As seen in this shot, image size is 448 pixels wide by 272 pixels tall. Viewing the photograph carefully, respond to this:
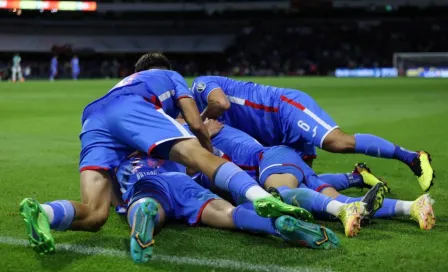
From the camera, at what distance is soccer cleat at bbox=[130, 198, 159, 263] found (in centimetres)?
392

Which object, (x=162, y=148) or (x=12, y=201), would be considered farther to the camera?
(x=12, y=201)

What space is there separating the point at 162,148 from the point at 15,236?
127 centimetres

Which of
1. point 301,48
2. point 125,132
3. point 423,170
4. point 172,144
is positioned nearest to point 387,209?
point 423,170

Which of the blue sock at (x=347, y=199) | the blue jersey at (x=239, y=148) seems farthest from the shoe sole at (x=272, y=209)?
the blue jersey at (x=239, y=148)

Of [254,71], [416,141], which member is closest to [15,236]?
[416,141]

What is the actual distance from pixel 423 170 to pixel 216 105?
196 cm

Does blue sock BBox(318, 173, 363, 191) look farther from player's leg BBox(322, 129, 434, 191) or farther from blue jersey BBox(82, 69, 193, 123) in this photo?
blue jersey BBox(82, 69, 193, 123)

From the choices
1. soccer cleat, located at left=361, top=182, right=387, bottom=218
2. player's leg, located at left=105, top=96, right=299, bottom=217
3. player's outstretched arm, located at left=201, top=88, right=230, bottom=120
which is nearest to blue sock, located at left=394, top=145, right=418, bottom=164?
soccer cleat, located at left=361, top=182, right=387, bottom=218

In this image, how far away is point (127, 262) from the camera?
4.05 meters

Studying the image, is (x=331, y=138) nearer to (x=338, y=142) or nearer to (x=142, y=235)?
(x=338, y=142)

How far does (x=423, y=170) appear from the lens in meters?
5.99

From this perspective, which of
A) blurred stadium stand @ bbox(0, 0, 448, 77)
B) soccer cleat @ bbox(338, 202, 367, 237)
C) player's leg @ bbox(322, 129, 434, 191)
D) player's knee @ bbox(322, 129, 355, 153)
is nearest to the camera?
soccer cleat @ bbox(338, 202, 367, 237)

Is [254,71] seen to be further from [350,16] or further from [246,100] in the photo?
[246,100]

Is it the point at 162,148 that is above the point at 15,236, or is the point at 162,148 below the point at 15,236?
above
